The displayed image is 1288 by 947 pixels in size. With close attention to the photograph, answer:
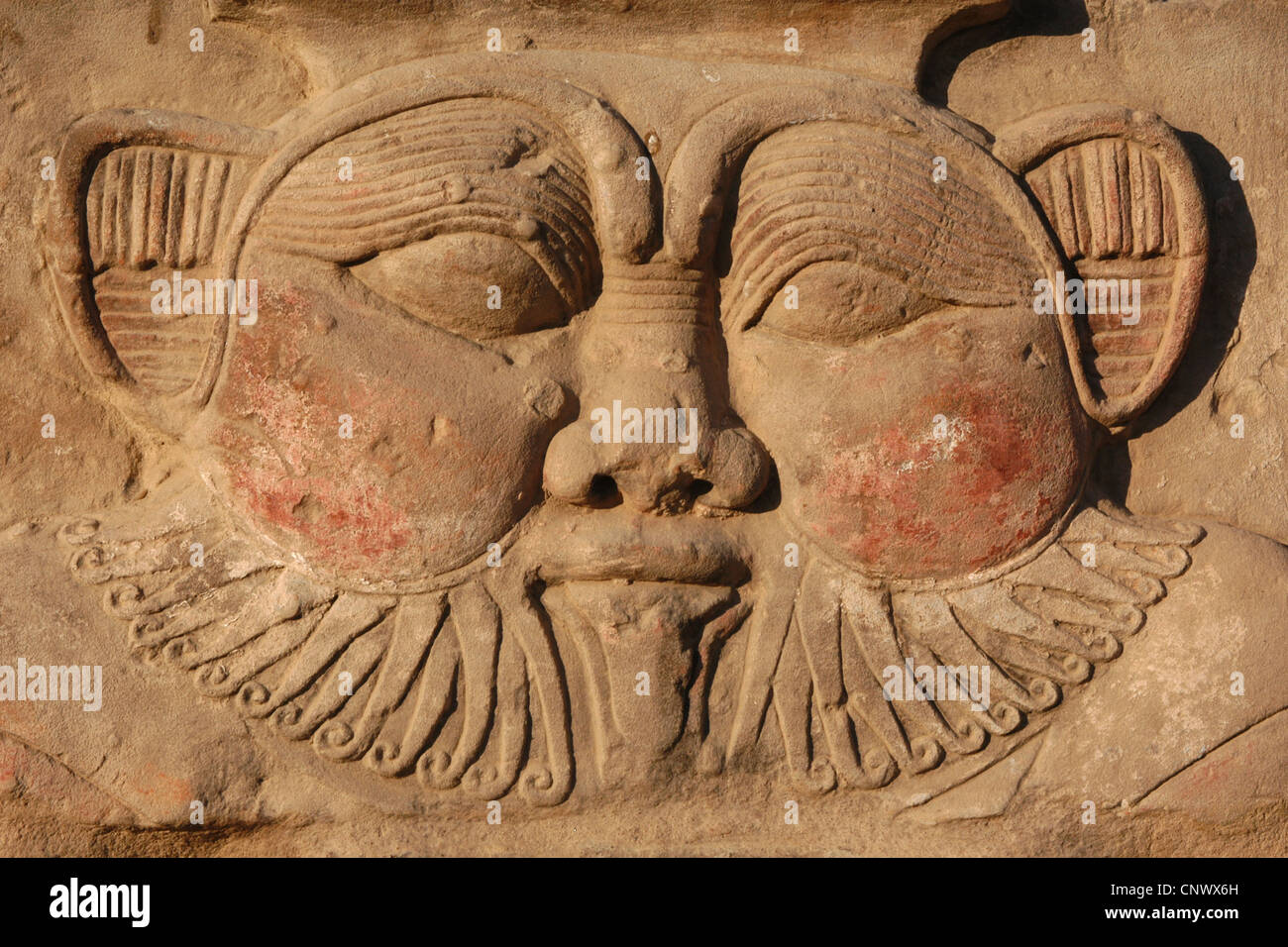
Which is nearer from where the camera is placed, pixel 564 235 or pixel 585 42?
pixel 564 235

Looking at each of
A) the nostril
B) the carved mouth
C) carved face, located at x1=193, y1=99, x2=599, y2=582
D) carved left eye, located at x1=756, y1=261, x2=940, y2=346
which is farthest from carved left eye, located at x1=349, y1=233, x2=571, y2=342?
the carved mouth

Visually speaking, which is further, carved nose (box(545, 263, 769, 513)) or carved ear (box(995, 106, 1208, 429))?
carved ear (box(995, 106, 1208, 429))

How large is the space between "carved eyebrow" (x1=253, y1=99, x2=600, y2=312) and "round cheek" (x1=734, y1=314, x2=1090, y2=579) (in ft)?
1.88

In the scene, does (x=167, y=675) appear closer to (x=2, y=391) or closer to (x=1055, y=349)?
(x=2, y=391)

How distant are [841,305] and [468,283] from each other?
84 centimetres

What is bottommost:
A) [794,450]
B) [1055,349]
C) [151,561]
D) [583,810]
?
[583,810]

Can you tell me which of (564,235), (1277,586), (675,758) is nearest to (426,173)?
(564,235)

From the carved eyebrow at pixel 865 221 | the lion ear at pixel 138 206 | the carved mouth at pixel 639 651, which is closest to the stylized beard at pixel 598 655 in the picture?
the carved mouth at pixel 639 651

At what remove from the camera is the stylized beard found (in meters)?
3.02

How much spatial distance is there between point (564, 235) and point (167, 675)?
133 centimetres

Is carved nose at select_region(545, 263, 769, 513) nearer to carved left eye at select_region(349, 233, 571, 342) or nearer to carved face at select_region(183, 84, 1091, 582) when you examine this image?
carved face at select_region(183, 84, 1091, 582)

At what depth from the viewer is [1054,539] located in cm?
314

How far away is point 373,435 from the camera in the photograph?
296cm

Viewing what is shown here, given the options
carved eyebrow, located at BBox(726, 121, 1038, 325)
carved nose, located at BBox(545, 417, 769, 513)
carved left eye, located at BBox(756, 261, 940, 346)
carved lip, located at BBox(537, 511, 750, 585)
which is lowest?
carved lip, located at BBox(537, 511, 750, 585)
